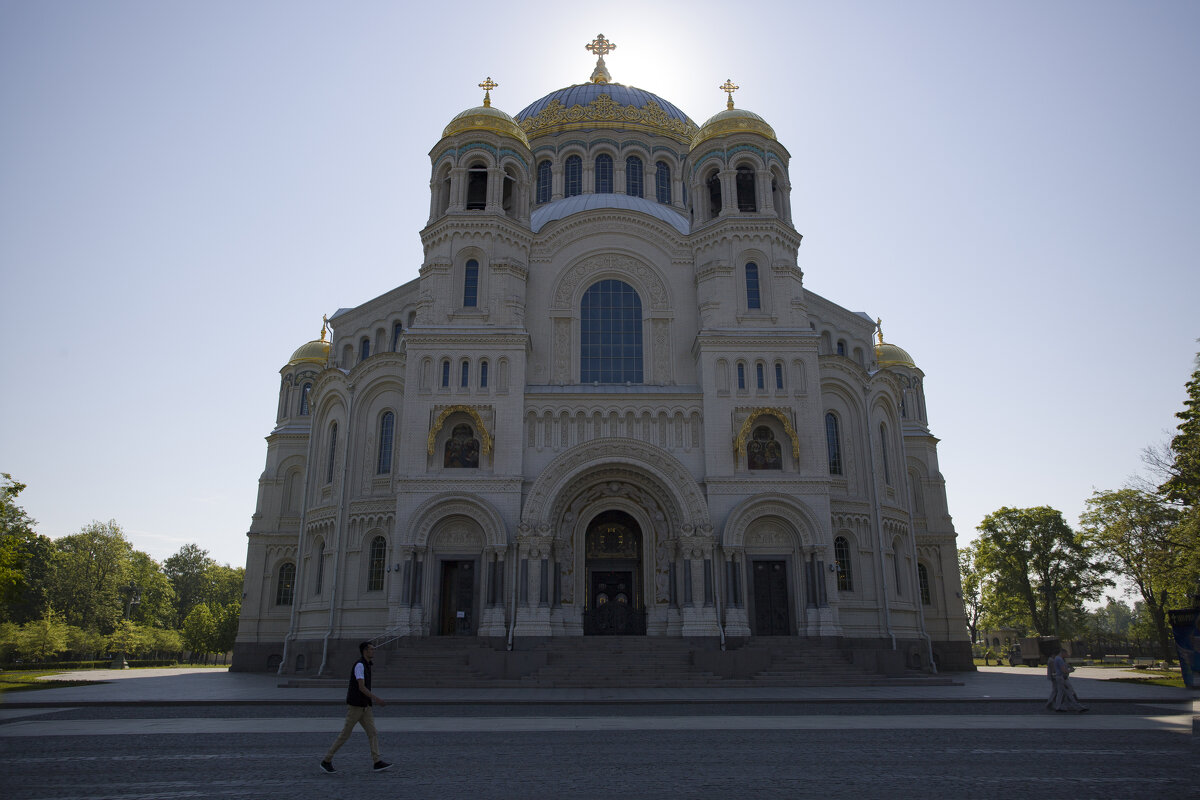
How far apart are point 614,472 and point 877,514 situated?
10.9 metres

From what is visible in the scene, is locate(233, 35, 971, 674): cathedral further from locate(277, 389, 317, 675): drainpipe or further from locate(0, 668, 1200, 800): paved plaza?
locate(0, 668, 1200, 800): paved plaza

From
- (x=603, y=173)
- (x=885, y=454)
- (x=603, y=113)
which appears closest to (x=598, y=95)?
(x=603, y=113)

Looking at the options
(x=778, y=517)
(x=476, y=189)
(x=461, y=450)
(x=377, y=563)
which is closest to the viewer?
(x=778, y=517)

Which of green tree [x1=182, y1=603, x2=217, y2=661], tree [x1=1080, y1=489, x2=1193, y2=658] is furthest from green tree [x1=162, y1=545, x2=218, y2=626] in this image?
tree [x1=1080, y1=489, x2=1193, y2=658]

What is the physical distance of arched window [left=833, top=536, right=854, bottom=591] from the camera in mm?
30422

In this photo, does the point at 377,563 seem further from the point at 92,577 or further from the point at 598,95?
the point at 92,577

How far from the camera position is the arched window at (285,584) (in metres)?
36.5

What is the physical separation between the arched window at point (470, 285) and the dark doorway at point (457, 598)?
1046 cm

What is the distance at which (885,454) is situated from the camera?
34.1m

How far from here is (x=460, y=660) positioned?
24.5 m

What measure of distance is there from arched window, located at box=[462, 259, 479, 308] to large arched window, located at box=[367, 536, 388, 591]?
32.9ft

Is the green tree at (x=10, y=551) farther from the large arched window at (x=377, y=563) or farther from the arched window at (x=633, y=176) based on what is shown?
the arched window at (x=633, y=176)

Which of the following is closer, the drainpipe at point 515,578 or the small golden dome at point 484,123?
the drainpipe at point 515,578

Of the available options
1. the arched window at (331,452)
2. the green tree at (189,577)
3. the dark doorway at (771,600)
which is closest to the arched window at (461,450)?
the arched window at (331,452)
